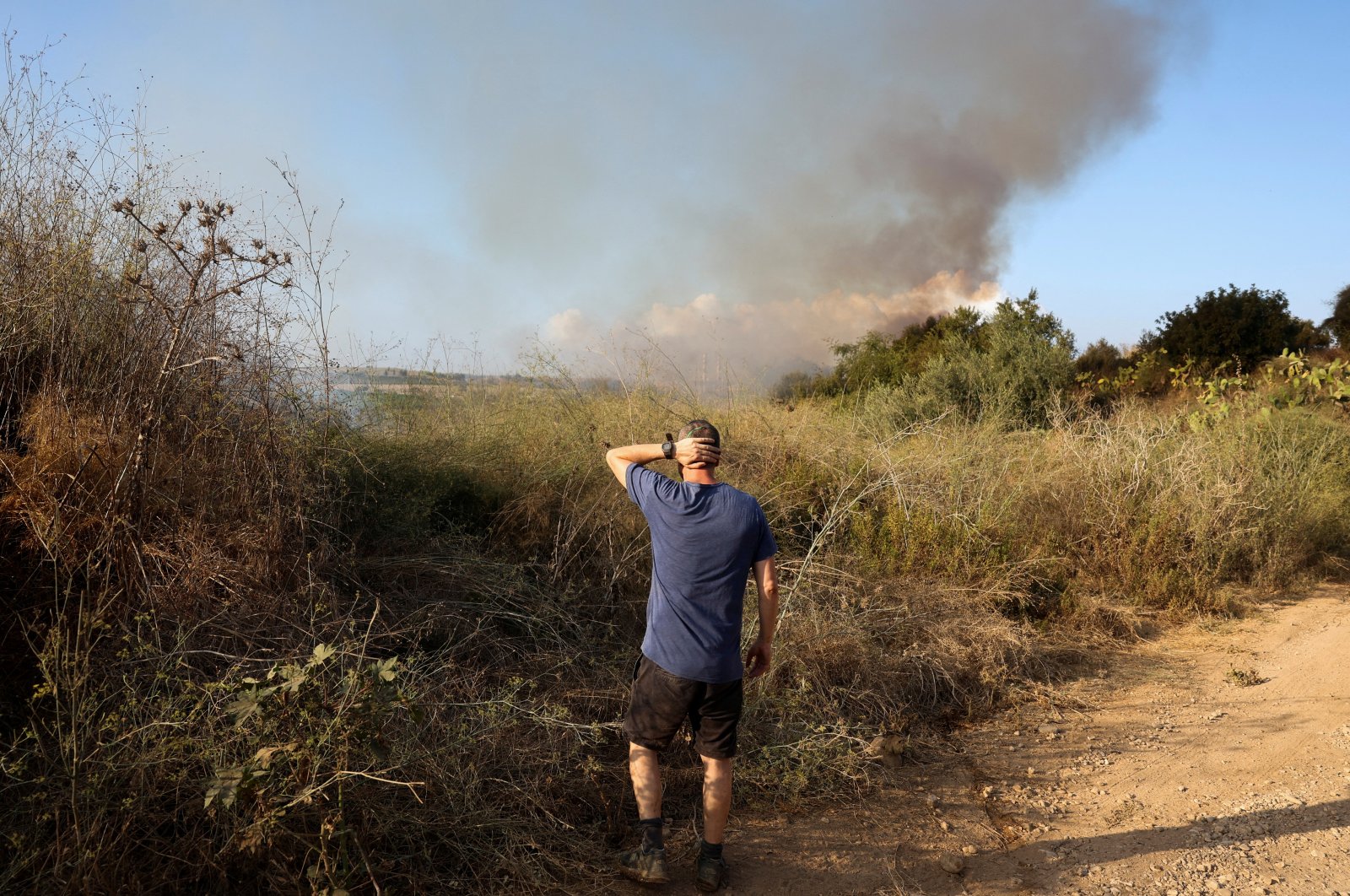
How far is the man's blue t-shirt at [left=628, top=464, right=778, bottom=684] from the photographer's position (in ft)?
11.1

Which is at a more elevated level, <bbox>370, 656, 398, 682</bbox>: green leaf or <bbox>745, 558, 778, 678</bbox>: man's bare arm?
<bbox>745, 558, 778, 678</bbox>: man's bare arm

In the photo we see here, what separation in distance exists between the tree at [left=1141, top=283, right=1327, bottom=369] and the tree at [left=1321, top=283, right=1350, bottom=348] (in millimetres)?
2287

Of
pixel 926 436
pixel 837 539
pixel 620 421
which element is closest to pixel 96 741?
pixel 620 421

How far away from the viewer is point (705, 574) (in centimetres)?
343

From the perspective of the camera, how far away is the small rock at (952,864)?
3.66 meters

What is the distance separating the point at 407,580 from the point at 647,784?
7.27 ft

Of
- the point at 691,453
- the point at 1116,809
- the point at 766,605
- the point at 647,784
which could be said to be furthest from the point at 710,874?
the point at 1116,809

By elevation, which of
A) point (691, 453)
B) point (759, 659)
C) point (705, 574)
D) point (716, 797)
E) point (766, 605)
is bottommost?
point (716, 797)

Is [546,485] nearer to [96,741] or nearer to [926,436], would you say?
[96,741]

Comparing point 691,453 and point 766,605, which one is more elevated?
point 691,453

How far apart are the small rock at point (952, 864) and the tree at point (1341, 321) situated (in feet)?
64.4

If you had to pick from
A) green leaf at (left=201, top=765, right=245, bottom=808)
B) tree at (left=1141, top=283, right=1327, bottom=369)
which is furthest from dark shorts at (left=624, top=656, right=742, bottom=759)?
tree at (left=1141, top=283, right=1327, bottom=369)

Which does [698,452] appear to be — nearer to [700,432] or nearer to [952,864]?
[700,432]

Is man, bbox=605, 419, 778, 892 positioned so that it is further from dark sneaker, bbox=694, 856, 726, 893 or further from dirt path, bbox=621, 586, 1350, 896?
dirt path, bbox=621, 586, 1350, 896
